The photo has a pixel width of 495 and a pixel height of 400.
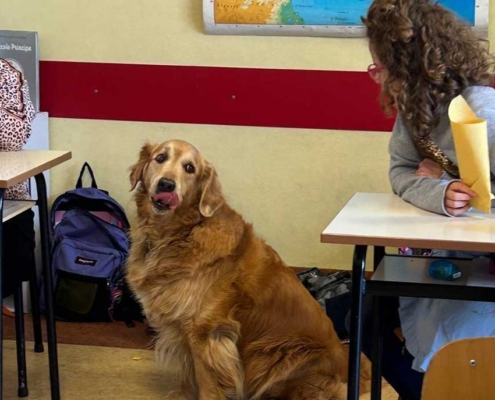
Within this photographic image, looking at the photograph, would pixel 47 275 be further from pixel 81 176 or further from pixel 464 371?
pixel 464 371

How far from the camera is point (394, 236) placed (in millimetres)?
1935

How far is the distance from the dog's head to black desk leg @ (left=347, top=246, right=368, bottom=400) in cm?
91

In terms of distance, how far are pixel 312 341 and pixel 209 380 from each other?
1.23ft

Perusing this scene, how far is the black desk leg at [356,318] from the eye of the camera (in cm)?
199

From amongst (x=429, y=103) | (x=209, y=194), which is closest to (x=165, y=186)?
(x=209, y=194)

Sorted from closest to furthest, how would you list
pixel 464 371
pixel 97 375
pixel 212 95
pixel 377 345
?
pixel 464 371 < pixel 377 345 < pixel 97 375 < pixel 212 95

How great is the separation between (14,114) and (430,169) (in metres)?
1.45

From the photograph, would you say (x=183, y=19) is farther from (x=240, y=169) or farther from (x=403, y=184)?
(x=403, y=184)

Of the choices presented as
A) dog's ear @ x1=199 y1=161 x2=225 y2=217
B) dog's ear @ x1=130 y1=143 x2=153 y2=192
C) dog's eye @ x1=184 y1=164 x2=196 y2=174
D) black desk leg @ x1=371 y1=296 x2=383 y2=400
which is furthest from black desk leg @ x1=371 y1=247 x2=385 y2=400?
dog's ear @ x1=130 y1=143 x2=153 y2=192

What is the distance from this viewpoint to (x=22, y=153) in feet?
9.27

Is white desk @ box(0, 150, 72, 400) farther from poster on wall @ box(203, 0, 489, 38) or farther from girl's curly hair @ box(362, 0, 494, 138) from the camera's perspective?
poster on wall @ box(203, 0, 489, 38)

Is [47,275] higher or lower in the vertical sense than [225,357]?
higher

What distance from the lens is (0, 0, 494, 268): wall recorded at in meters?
3.88

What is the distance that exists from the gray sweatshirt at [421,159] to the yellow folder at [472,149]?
80mm
